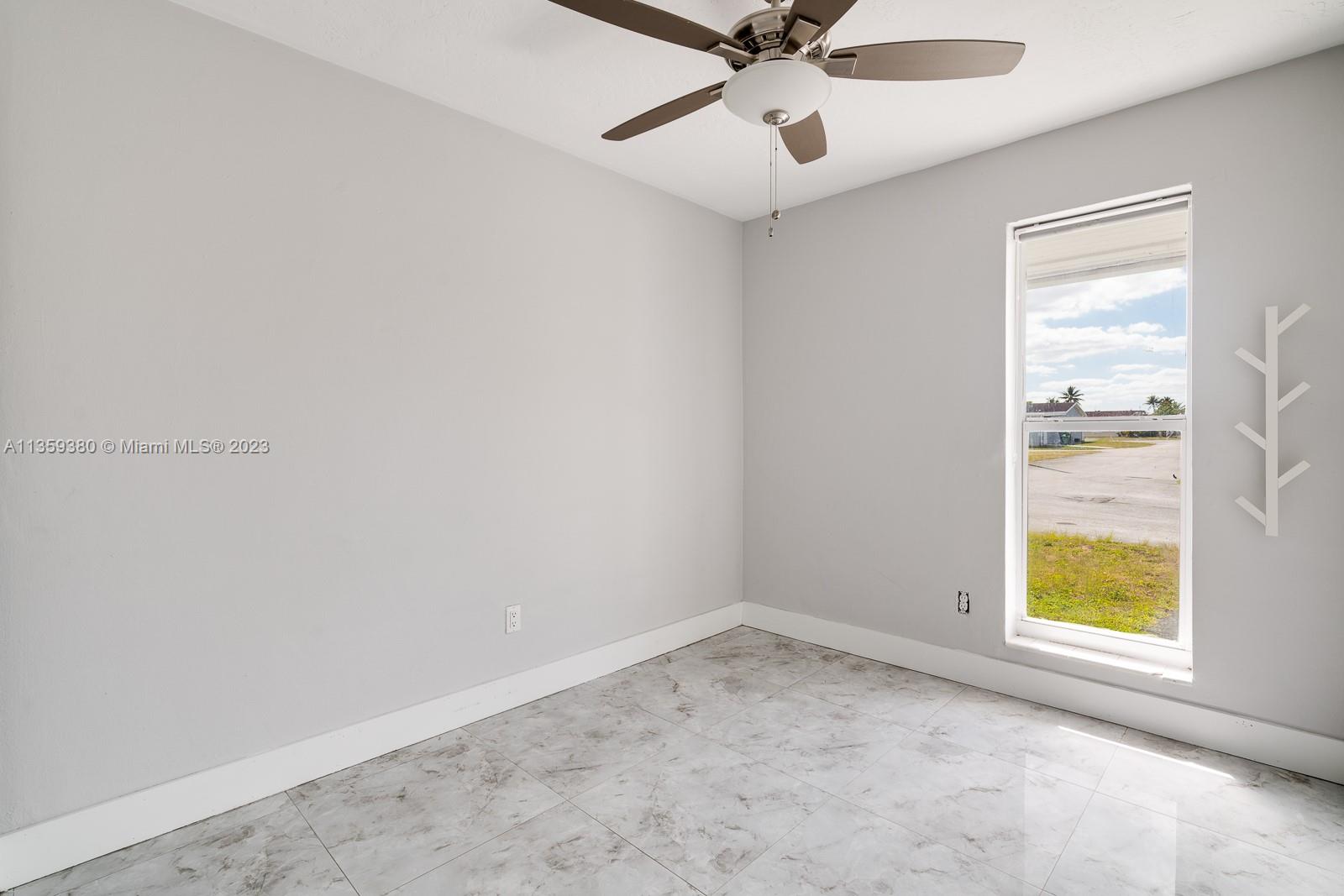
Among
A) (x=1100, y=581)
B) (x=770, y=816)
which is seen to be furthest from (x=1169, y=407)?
(x=770, y=816)

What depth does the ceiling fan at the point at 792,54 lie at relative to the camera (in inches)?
58.1

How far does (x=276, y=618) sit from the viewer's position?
2.12m

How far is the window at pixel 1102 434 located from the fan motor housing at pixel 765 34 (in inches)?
72.4

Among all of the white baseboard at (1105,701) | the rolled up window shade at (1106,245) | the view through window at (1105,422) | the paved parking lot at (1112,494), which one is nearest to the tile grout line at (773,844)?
the white baseboard at (1105,701)

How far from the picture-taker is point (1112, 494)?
2.75 meters

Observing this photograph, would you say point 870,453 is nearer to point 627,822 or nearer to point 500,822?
point 627,822

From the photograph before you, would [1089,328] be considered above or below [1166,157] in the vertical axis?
below

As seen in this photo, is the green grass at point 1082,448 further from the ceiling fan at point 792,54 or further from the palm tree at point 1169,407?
the ceiling fan at point 792,54

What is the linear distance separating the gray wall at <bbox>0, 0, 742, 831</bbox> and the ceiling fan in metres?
1.31

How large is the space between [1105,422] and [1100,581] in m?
0.71

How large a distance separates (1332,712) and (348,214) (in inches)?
155

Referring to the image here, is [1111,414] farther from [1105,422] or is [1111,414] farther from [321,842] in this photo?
[321,842]

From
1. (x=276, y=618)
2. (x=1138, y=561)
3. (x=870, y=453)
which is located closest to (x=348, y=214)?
(x=276, y=618)

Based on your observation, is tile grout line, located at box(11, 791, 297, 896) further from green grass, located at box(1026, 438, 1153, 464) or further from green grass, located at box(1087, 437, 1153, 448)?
green grass, located at box(1087, 437, 1153, 448)
